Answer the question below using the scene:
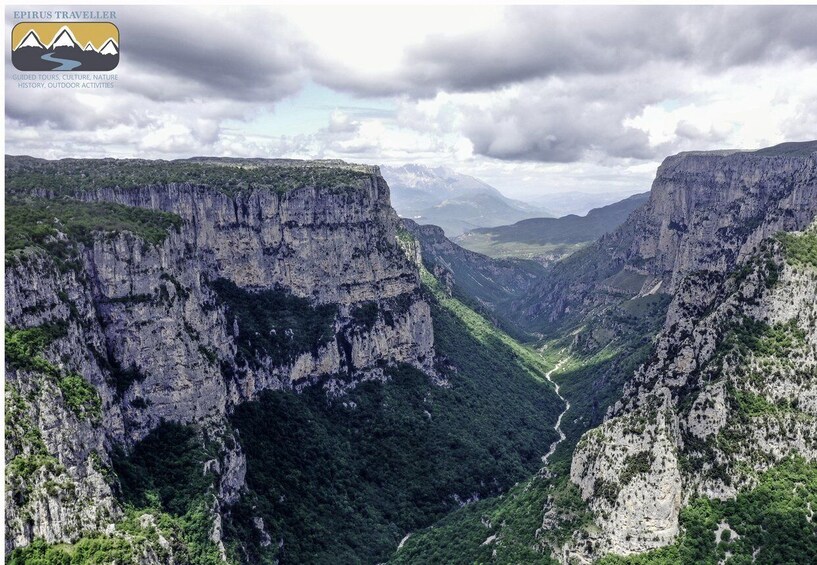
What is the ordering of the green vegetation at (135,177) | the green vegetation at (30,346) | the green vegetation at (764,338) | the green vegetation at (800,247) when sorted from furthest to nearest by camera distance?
1. the green vegetation at (135,177)
2. the green vegetation at (800,247)
3. the green vegetation at (764,338)
4. the green vegetation at (30,346)

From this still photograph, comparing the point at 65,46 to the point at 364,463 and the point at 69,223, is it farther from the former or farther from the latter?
the point at 364,463

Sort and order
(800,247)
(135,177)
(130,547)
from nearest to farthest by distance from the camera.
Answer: (130,547) < (800,247) < (135,177)

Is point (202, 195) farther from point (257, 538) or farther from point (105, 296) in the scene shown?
point (257, 538)

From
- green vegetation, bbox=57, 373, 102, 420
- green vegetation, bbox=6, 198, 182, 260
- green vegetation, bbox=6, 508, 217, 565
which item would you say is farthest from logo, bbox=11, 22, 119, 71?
green vegetation, bbox=6, 508, 217, 565

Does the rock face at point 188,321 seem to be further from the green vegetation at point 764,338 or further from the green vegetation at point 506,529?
the green vegetation at point 764,338

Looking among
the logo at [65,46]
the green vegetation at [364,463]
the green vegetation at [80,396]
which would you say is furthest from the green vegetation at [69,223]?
the green vegetation at [364,463]

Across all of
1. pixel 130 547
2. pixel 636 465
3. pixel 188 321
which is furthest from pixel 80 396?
pixel 636 465
